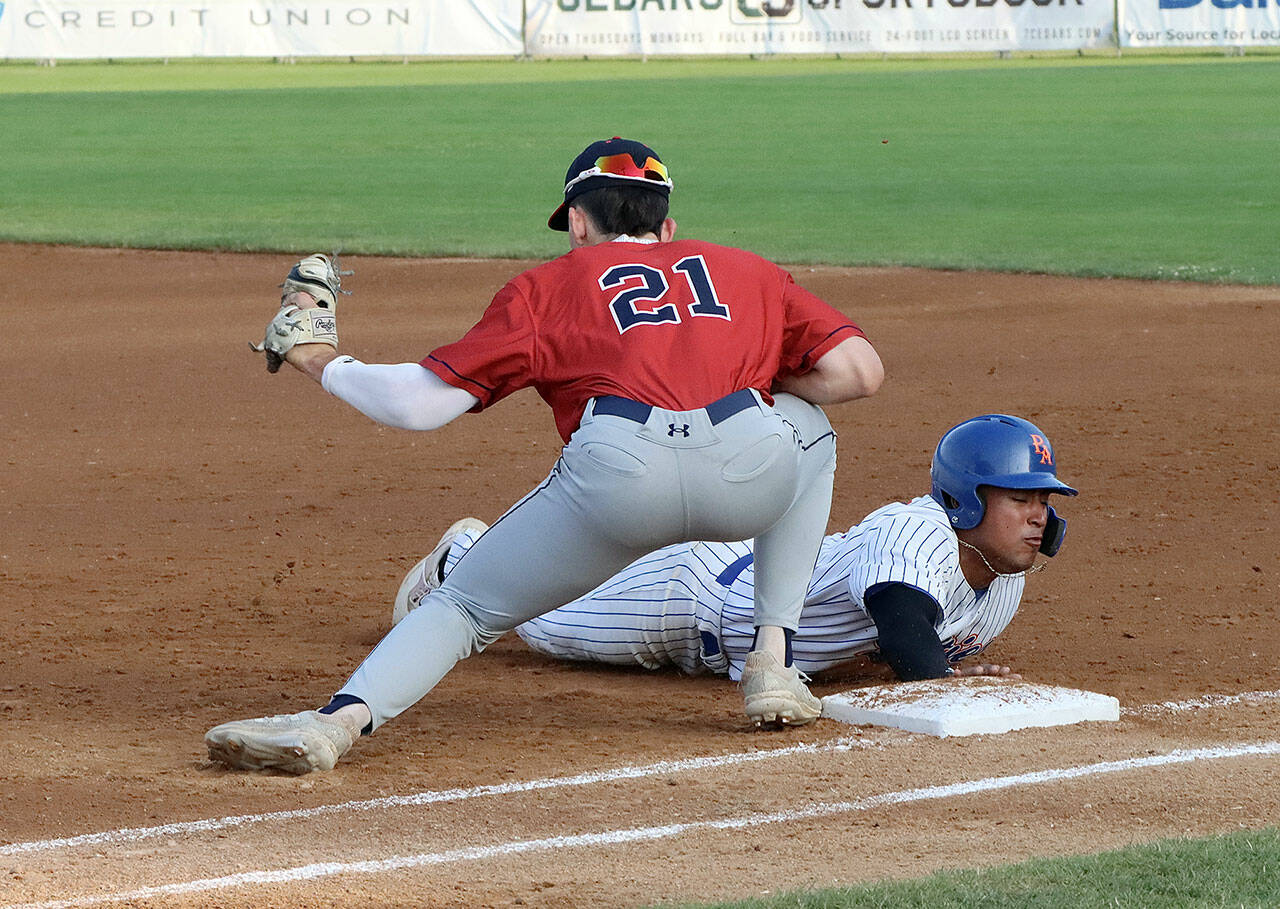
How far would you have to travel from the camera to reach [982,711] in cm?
425

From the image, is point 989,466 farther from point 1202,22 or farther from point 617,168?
point 1202,22

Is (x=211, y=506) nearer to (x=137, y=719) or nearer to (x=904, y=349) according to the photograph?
(x=137, y=719)

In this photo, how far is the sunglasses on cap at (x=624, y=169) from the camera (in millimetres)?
4156

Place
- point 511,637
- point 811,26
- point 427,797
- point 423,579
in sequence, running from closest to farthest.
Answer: point 427,797, point 423,579, point 511,637, point 811,26

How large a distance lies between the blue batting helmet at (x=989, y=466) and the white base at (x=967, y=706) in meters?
0.43

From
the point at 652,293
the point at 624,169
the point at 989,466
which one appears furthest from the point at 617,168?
the point at 989,466

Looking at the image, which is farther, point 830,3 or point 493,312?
point 830,3

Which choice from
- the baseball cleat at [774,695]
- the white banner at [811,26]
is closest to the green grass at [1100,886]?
the baseball cleat at [774,695]

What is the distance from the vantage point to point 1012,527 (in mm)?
4605

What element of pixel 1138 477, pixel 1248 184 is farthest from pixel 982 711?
pixel 1248 184

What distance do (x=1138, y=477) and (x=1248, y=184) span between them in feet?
36.6

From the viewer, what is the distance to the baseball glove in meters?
4.06

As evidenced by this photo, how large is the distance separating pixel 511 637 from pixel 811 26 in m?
33.4

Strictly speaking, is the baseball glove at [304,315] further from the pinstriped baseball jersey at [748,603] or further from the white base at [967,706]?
the white base at [967,706]
